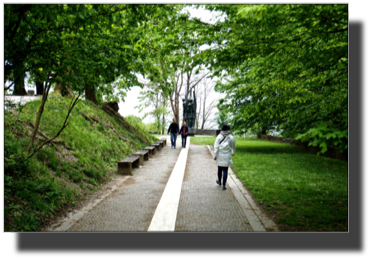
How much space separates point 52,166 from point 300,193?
623cm

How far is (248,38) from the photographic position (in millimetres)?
5391

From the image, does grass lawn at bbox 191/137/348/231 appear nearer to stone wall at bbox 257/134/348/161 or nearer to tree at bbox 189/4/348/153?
stone wall at bbox 257/134/348/161

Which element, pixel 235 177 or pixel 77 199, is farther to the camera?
pixel 235 177

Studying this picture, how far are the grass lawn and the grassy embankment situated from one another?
4.17 m

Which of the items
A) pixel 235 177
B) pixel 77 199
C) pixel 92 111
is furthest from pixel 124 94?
pixel 77 199

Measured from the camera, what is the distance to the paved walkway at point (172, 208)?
4.56 meters

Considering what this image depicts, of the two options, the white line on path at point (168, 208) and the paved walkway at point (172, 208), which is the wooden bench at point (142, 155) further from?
the white line on path at point (168, 208)

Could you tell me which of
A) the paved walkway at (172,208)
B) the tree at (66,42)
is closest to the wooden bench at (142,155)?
the paved walkway at (172,208)

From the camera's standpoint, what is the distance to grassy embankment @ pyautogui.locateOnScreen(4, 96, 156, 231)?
15.1ft

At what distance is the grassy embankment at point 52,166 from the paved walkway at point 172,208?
52 cm

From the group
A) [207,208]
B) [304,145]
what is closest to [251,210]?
[207,208]

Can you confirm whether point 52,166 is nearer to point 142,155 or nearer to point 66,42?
point 66,42
